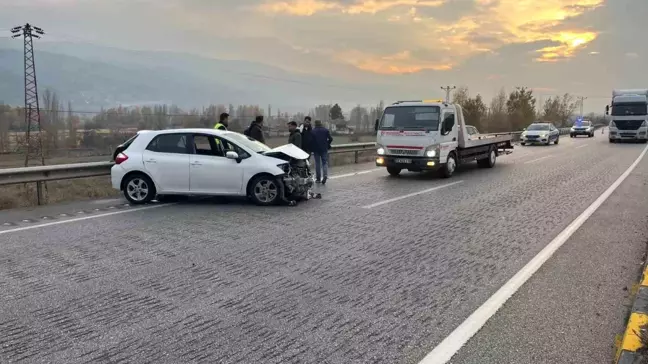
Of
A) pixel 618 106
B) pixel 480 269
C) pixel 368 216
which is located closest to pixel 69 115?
pixel 368 216

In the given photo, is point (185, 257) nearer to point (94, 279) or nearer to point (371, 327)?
point (94, 279)

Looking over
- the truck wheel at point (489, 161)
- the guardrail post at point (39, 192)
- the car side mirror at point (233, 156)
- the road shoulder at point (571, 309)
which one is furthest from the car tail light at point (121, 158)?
the truck wheel at point (489, 161)

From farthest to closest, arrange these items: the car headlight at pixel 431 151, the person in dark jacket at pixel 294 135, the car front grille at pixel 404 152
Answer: the car front grille at pixel 404 152
the car headlight at pixel 431 151
the person in dark jacket at pixel 294 135

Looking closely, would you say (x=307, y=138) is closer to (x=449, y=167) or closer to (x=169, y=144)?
(x=449, y=167)

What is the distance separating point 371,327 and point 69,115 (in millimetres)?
21030

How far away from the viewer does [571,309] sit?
14.9ft

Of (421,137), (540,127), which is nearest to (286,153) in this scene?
(421,137)

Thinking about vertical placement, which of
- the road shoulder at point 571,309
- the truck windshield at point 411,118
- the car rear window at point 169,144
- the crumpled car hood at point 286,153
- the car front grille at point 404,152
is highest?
the truck windshield at point 411,118

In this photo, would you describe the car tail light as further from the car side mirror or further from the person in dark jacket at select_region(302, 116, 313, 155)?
the person in dark jacket at select_region(302, 116, 313, 155)

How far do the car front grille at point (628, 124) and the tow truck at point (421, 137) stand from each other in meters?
25.5

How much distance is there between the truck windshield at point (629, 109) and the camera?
34.5m

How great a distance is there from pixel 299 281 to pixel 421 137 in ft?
32.7

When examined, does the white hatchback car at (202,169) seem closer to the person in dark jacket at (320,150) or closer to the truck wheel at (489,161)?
the person in dark jacket at (320,150)

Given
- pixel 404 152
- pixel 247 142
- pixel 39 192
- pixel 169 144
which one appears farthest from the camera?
pixel 404 152
